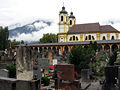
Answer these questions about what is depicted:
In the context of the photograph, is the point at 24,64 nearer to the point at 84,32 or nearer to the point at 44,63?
the point at 44,63

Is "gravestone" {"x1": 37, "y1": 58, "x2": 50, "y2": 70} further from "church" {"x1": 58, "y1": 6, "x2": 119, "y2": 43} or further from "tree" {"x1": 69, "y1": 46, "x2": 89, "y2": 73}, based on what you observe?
"church" {"x1": 58, "y1": 6, "x2": 119, "y2": 43}

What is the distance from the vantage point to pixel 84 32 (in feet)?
170

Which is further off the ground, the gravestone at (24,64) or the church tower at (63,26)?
the church tower at (63,26)

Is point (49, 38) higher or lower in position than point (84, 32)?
lower

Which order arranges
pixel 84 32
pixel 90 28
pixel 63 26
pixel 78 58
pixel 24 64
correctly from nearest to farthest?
pixel 24 64 → pixel 78 58 → pixel 84 32 → pixel 90 28 → pixel 63 26

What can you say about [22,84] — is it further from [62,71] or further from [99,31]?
[99,31]

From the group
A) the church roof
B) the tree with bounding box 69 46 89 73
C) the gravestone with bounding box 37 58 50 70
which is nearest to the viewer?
the tree with bounding box 69 46 89 73

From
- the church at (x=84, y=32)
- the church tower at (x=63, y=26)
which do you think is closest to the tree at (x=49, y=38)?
the church tower at (x=63, y=26)

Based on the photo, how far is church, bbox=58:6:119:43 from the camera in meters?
50.0

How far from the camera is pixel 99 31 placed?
50.4 meters

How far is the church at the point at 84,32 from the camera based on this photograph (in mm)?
49969

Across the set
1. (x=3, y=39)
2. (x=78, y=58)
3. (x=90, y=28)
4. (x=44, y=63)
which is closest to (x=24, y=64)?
(x=78, y=58)

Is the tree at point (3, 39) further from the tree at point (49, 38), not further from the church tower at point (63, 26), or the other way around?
the church tower at point (63, 26)

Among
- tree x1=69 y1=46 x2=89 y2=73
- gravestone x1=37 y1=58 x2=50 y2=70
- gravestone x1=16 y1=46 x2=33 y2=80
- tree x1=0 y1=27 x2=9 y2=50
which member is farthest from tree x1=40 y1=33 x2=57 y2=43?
gravestone x1=16 y1=46 x2=33 y2=80
